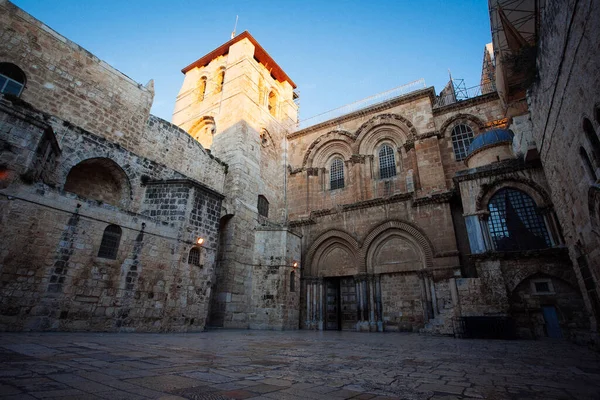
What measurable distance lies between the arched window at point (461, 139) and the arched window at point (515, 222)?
147 inches

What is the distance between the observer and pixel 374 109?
57.7 feet

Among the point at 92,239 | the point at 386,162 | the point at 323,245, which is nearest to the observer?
the point at 92,239

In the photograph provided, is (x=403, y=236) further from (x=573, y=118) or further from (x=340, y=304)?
(x=573, y=118)

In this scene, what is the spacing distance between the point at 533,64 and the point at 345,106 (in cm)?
1117

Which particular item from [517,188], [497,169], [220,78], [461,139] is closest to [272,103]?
[220,78]

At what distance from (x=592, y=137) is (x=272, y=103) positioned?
19087mm

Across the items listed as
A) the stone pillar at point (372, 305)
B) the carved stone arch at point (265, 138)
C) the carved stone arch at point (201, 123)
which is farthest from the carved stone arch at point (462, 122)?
the carved stone arch at point (201, 123)

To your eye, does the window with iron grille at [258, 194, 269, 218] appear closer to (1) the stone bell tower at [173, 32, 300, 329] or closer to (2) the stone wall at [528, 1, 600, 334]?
(1) the stone bell tower at [173, 32, 300, 329]

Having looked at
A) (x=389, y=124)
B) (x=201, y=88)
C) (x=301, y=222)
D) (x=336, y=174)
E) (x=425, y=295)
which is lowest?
(x=425, y=295)

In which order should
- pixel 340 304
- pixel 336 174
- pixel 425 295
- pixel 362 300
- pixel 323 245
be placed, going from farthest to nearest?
pixel 336 174, pixel 323 245, pixel 340 304, pixel 362 300, pixel 425 295

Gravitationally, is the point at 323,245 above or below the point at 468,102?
below

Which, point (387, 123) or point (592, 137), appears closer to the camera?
point (592, 137)

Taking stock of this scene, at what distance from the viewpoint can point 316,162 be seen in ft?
62.0

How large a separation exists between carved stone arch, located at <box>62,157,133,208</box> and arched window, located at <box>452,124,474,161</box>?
49.8ft
